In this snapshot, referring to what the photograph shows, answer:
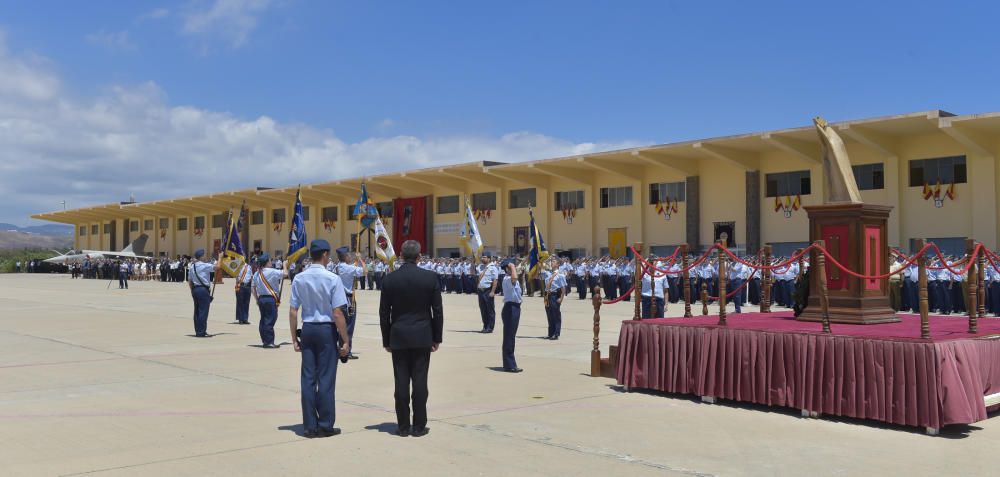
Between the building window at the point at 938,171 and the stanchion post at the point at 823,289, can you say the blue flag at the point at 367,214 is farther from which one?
the building window at the point at 938,171

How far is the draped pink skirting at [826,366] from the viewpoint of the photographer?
7609 millimetres

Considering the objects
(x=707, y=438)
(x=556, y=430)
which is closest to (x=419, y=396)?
(x=556, y=430)

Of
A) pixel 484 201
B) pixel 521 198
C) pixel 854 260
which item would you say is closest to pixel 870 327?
pixel 854 260

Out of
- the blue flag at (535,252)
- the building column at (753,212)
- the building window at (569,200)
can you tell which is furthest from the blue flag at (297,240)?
the building window at (569,200)

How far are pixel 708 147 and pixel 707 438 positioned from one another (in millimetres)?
26700

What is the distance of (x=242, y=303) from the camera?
19359mm

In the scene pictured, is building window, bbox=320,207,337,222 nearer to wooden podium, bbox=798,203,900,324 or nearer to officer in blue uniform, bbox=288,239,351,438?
wooden podium, bbox=798,203,900,324

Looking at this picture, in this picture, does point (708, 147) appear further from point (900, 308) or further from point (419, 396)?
point (419, 396)

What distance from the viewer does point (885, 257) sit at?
33.7 ft

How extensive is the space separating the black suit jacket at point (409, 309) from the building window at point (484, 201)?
37488 millimetres

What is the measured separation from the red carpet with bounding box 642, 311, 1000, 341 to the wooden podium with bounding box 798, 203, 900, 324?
26 cm

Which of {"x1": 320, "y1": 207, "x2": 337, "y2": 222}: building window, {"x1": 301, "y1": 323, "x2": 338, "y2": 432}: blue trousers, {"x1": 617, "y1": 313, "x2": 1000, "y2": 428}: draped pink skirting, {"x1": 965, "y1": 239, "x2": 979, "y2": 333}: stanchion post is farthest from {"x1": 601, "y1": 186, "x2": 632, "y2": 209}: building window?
{"x1": 301, "y1": 323, "x2": 338, "y2": 432}: blue trousers

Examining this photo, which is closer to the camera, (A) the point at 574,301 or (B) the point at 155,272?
(A) the point at 574,301

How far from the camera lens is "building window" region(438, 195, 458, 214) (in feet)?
155
